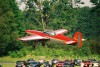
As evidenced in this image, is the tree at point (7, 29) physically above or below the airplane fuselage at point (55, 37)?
above

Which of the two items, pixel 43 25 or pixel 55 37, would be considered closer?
pixel 55 37

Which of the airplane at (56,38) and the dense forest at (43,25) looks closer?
the airplane at (56,38)

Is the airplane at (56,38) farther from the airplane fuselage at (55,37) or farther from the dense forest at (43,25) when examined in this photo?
the dense forest at (43,25)

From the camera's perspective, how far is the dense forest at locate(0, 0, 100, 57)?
366ft

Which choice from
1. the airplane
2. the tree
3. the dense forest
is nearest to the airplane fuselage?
the airplane

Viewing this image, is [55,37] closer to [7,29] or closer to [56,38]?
[56,38]

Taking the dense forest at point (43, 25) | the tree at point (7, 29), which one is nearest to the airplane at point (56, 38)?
the dense forest at point (43, 25)

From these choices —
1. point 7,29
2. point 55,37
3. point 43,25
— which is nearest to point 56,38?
point 55,37

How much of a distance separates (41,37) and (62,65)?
289 inches

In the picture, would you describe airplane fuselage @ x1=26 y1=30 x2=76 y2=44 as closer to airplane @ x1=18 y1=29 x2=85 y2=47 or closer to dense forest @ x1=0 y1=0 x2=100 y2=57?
airplane @ x1=18 y1=29 x2=85 y2=47

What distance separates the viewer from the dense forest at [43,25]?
111562 mm

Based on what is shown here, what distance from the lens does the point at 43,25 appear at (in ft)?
485

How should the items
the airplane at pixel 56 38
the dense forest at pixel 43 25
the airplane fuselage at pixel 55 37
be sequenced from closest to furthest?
the airplane at pixel 56 38 → the airplane fuselage at pixel 55 37 → the dense forest at pixel 43 25

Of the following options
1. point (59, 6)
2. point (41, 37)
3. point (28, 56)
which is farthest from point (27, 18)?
point (41, 37)
